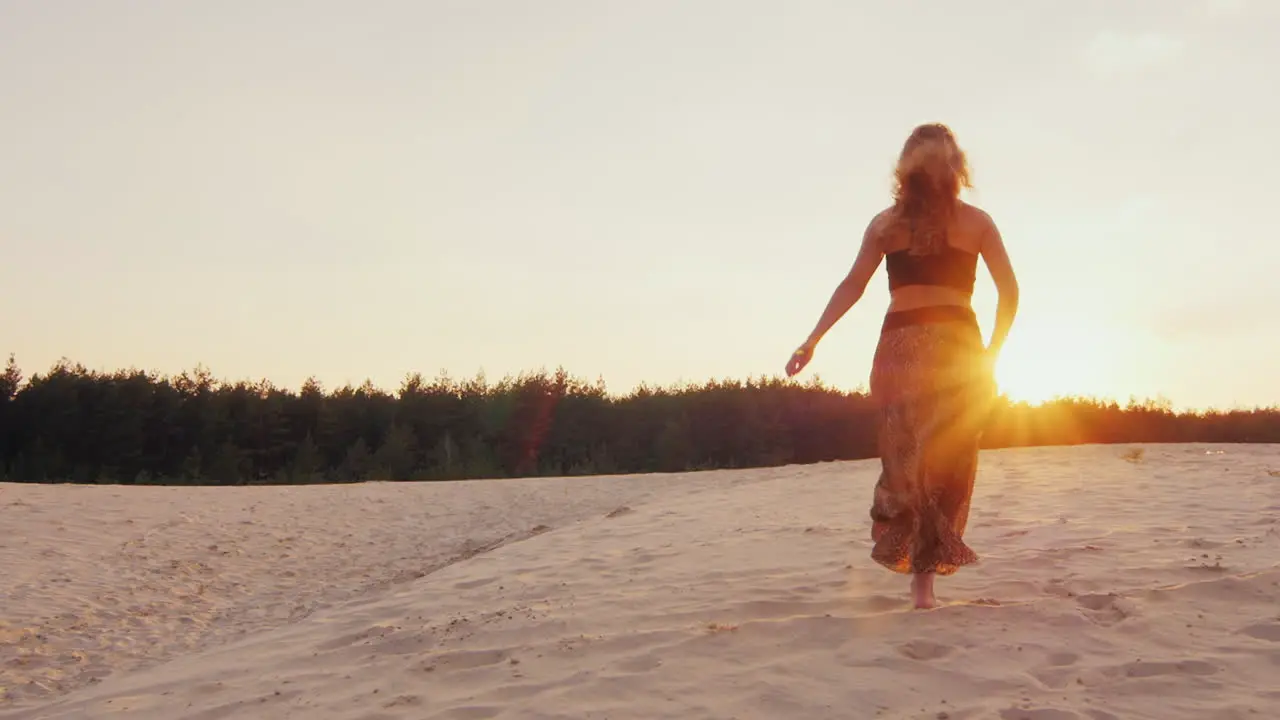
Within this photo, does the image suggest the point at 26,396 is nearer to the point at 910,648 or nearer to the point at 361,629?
the point at 361,629

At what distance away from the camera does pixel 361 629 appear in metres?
6.70

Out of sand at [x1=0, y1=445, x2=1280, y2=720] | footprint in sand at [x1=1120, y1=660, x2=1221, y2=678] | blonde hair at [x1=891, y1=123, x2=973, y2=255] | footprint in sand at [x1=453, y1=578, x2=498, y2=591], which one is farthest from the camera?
footprint in sand at [x1=453, y1=578, x2=498, y2=591]

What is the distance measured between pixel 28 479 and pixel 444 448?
8.06m

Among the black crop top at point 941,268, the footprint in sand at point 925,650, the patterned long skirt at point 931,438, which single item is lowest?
the footprint in sand at point 925,650

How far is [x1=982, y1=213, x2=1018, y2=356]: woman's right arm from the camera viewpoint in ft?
17.4

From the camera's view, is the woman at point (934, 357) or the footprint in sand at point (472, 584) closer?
the woman at point (934, 357)

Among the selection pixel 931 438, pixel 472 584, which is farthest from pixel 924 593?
pixel 472 584

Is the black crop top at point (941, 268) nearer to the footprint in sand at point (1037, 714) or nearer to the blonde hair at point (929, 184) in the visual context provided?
the blonde hair at point (929, 184)

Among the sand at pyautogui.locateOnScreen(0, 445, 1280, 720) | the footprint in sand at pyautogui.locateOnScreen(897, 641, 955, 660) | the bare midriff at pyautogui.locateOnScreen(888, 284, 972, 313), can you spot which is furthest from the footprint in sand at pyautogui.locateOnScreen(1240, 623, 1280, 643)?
the bare midriff at pyautogui.locateOnScreen(888, 284, 972, 313)

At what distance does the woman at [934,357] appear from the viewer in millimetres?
5238

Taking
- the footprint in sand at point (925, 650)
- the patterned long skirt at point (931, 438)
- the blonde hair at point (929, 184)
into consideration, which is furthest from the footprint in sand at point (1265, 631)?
the blonde hair at point (929, 184)

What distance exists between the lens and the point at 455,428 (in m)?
24.2

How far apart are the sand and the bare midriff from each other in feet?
5.09

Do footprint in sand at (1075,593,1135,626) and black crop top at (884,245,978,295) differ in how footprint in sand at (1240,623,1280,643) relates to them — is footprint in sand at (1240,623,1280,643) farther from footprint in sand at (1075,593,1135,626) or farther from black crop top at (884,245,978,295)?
black crop top at (884,245,978,295)
